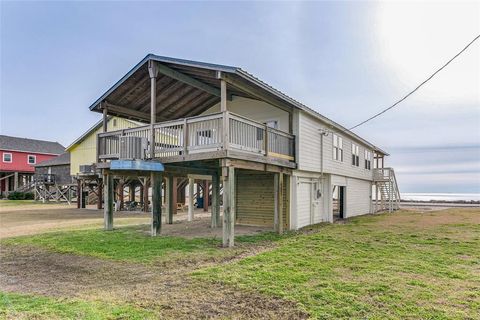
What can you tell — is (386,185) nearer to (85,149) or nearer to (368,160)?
(368,160)

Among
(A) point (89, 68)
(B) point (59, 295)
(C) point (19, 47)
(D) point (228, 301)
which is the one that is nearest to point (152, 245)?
(B) point (59, 295)

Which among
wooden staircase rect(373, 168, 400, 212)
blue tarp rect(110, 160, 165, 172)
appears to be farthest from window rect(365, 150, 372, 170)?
blue tarp rect(110, 160, 165, 172)

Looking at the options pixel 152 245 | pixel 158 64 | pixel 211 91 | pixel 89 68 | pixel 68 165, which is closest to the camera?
pixel 152 245

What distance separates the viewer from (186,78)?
11602 mm

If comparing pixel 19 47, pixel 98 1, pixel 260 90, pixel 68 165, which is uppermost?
pixel 98 1

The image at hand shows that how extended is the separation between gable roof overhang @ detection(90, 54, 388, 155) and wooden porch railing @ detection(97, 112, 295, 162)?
3.98 ft

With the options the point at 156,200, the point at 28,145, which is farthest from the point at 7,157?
the point at 156,200

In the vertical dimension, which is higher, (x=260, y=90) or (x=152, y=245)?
(x=260, y=90)

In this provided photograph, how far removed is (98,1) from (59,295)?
1248 cm

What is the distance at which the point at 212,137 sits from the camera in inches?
A: 430

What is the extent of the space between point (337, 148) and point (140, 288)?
14201 mm

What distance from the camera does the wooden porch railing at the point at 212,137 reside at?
31.0 feet

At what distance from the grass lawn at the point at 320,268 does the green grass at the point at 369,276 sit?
0.05 ft

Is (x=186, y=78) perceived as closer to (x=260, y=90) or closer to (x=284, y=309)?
(x=260, y=90)
